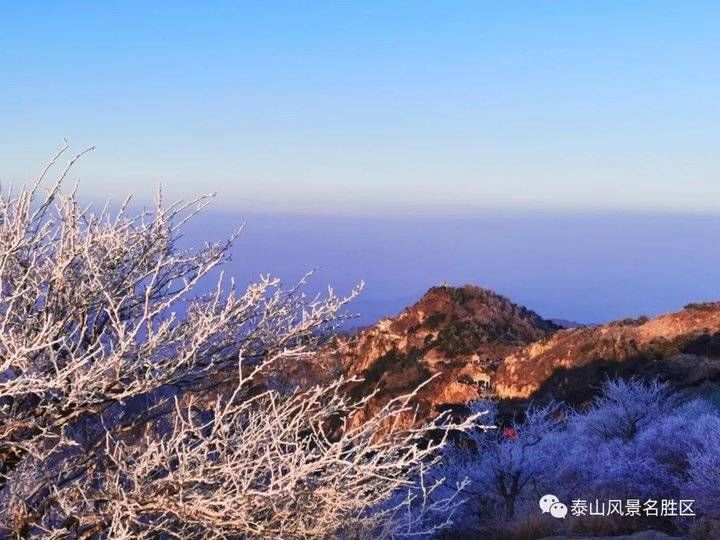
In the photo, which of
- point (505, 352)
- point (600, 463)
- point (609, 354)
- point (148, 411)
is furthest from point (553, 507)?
point (505, 352)

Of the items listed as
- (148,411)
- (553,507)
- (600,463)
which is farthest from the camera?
(600,463)

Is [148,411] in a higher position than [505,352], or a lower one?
higher

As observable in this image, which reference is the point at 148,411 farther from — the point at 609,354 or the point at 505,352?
the point at 505,352

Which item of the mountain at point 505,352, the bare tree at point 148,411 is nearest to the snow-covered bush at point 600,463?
the bare tree at point 148,411

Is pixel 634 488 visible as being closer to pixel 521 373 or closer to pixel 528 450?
pixel 528 450

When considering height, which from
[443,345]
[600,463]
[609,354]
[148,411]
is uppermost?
[148,411]

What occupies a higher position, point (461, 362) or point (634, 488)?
point (634, 488)

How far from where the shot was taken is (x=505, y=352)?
3984 centimetres

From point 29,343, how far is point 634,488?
923cm

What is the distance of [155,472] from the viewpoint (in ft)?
17.0

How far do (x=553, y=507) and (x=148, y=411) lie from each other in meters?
7.01

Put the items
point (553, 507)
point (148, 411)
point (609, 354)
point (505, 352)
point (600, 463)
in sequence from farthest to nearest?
point (505, 352) → point (609, 354) → point (600, 463) → point (553, 507) → point (148, 411)

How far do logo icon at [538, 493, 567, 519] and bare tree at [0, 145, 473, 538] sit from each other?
215 inches

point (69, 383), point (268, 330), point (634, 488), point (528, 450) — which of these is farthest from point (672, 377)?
point (69, 383)
